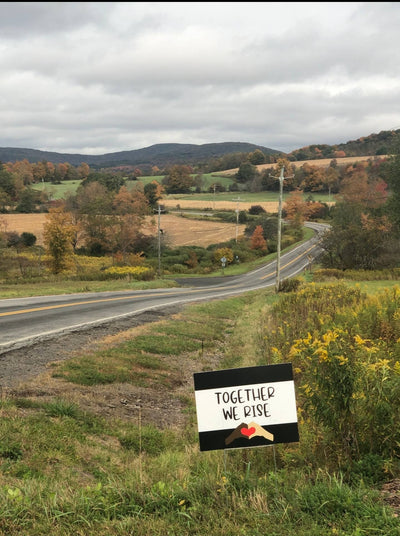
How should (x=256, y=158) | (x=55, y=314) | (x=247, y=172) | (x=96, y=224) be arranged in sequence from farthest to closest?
(x=256, y=158), (x=247, y=172), (x=96, y=224), (x=55, y=314)

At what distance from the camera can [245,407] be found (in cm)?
400

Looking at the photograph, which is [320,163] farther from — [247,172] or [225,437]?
[225,437]

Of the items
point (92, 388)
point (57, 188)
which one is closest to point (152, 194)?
point (57, 188)

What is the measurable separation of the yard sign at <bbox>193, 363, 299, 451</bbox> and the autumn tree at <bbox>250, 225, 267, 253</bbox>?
2737 inches

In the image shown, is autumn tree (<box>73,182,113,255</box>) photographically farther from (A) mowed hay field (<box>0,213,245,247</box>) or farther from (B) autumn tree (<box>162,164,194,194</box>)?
(B) autumn tree (<box>162,164,194,194</box>)

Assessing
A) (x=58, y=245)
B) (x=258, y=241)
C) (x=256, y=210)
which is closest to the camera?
(x=58, y=245)

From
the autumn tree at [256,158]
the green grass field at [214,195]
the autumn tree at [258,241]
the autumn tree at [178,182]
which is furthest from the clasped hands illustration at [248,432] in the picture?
the autumn tree at [256,158]

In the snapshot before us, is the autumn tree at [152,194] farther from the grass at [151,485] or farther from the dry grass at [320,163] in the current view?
the grass at [151,485]

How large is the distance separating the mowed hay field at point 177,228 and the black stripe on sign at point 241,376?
2689 inches

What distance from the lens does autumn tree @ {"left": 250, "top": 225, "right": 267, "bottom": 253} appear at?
73375mm

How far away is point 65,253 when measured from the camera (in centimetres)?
4872

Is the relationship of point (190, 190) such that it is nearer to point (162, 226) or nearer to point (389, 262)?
point (162, 226)

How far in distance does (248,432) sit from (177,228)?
83.0 metres

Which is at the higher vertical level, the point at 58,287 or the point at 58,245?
the point at 58,245
